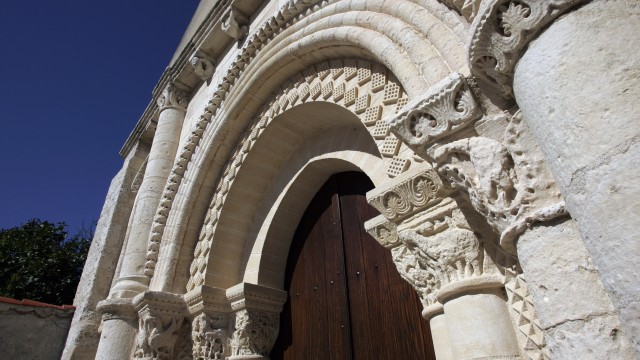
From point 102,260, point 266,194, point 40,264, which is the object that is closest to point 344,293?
point 266,194

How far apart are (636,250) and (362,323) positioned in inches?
82.2

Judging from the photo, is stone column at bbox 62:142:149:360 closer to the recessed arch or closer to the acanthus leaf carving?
the acanthus leaf carving

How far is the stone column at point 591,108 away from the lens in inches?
34.9

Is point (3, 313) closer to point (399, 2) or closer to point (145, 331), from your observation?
point (145, 331)

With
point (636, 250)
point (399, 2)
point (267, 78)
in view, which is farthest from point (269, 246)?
point (636, 250)

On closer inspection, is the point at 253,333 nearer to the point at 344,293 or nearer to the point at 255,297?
the point at 255,297

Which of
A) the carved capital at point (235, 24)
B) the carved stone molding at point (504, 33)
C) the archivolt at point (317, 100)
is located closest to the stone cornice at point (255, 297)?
the archivolt at point (317, 100)

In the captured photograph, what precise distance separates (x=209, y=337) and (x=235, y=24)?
2.77m

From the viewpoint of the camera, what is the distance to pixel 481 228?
5.46ft

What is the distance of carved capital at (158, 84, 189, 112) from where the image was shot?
184 inches

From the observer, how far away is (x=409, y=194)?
184 centimetres

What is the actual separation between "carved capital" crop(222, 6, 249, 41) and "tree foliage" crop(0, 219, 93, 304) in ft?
22.8

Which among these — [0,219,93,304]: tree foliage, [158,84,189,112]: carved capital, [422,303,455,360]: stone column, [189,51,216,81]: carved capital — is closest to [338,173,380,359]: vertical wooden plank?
[422,303,455,360]: stone column

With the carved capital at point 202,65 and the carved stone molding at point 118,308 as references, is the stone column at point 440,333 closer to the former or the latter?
the carved stone molding at point 118,308
